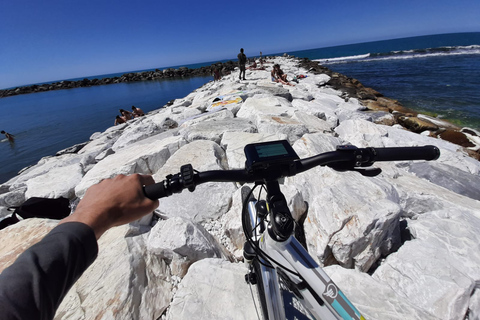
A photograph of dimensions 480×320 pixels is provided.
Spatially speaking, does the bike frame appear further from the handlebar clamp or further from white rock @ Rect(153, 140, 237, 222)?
white rock @ Rect(153, 140, 237, 222)

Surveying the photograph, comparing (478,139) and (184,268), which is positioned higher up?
(184,268)

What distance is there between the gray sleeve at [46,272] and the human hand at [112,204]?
59mm

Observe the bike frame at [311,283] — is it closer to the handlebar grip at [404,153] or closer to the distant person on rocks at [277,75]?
the handlebar grip at [404,153]

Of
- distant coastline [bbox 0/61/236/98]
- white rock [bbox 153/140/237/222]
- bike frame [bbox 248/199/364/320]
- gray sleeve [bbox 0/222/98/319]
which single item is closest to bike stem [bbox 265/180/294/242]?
bike frame [bbox 248/199/364/320]

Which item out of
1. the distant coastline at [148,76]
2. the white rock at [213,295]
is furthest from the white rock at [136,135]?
the distant coastline at [148,76]

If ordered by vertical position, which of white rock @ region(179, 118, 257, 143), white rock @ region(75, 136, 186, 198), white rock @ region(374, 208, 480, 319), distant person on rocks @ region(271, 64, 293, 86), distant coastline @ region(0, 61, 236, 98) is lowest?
white rock @ region(374, 208, 480, 319)

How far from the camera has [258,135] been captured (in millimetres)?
4012

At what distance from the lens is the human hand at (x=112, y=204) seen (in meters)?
0.84

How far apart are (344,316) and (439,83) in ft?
69.9

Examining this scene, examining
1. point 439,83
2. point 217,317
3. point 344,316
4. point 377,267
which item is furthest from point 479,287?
point 439,83

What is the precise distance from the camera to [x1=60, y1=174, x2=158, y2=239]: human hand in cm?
84

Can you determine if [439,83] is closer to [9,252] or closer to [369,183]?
[369,183]

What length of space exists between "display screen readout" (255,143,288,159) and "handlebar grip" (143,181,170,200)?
1.54 feet

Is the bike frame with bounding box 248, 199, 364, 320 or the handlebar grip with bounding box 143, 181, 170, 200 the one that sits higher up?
the handlebar grip with bounding box 143, 181, 170, 200
